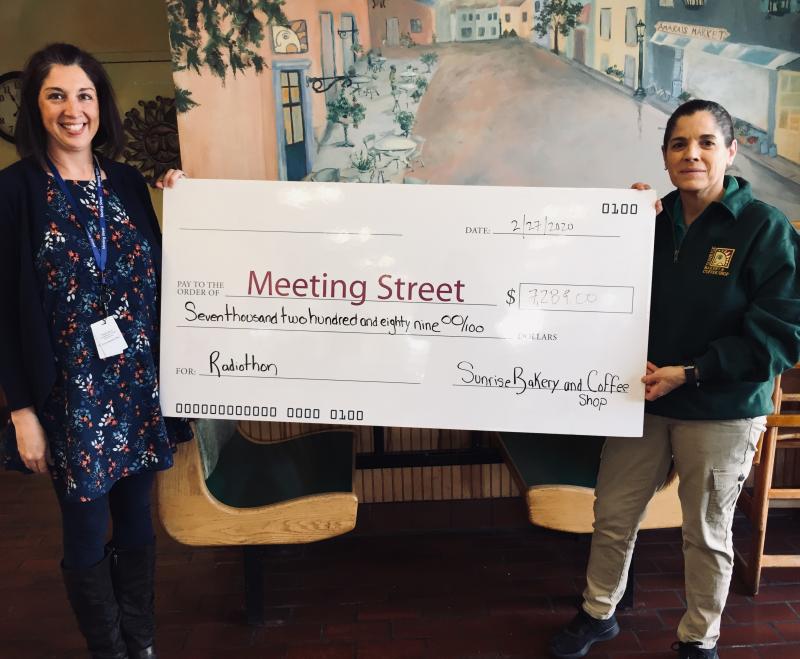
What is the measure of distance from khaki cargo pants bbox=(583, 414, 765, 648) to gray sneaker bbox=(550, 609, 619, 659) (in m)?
0.04

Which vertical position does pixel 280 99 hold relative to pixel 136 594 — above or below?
above

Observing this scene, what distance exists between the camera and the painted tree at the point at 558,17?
2400 millimetres

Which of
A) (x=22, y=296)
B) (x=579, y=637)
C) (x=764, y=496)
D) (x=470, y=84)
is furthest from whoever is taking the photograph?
(x=470, y=84)

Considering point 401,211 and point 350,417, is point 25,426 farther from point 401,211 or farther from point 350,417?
point 401,211

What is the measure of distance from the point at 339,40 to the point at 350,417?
59.3 inches

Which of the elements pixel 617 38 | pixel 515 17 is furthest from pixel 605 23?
pixel 515 17

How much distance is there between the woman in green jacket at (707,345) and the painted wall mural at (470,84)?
827 mm

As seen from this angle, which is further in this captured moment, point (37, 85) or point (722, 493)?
point (722, 493)

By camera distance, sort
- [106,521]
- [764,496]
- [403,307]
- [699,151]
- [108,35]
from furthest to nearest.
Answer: [108,35] → [764,496] → [403,307] → [106,521] → [699,151]

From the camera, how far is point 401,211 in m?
1.82

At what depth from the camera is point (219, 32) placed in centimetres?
234

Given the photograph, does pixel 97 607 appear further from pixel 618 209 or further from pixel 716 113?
pixel 716 113

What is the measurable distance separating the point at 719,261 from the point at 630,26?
1.30 m

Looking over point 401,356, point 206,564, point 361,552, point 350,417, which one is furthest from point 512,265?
point 206,564
